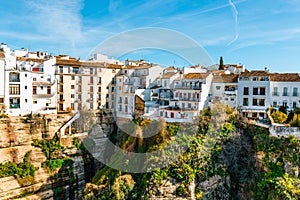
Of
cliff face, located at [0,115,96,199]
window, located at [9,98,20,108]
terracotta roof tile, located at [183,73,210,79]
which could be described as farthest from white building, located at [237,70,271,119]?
window, located at [9,98,20,108]

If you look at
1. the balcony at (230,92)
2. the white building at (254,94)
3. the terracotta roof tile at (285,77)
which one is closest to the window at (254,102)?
the white building at (254,94)

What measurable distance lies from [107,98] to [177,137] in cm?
1179

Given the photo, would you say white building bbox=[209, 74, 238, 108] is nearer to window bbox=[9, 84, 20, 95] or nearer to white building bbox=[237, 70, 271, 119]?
white building bbox=[237, 70, 271, 119]

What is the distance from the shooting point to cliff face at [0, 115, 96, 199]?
20828 millimetres

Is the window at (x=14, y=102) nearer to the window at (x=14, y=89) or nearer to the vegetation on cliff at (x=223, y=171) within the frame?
the window at (x=14, y=89)

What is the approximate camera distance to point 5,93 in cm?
2311

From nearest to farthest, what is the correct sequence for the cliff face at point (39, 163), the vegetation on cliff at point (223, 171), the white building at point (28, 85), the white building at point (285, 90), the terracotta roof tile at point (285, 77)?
1. the vegetation on cliff at point (223, 171)
2. the cliff face at point (39, 163)
3. the white building at point (285, 90)
4. the terracotta roof tile at point (285, 77)
5. the white building at point (28, 85)

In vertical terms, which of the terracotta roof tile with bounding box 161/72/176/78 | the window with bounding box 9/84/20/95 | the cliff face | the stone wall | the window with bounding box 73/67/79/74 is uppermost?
the window with bounding box 73/67/79/74

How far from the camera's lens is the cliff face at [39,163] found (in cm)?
2083

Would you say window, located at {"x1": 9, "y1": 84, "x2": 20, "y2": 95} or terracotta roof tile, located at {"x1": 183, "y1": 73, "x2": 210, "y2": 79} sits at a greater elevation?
terracotta roof tile, located at {"x1": 183, "y1": 73, "x2": 210, "y2": 79}

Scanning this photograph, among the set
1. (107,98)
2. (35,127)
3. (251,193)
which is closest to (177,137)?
(251,193)

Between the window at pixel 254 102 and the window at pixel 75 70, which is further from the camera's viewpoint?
the window at pixel 75 70

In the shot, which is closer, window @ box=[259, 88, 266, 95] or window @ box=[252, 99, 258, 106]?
window @ box=[259, 88, 266, 95]

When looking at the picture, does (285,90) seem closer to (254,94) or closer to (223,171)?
(254,94)
